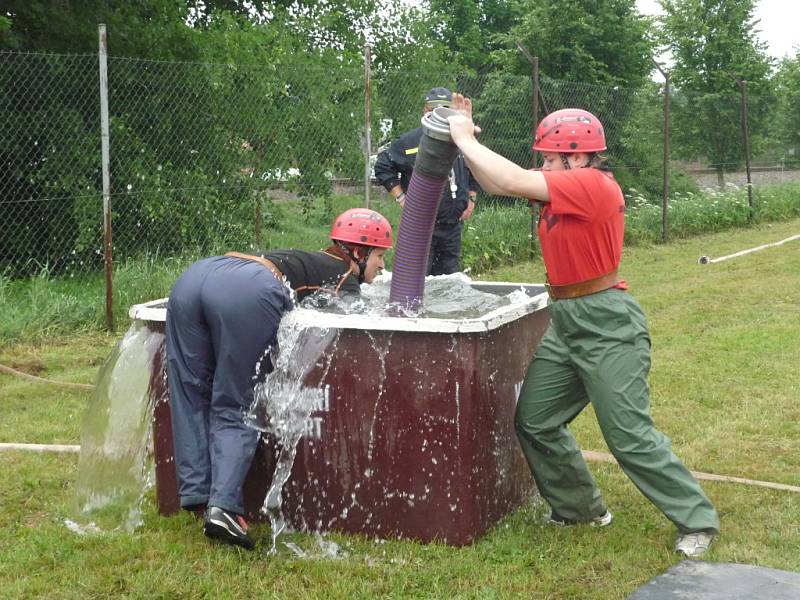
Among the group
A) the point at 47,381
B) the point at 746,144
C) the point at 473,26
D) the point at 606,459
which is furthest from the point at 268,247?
the point at 473,26

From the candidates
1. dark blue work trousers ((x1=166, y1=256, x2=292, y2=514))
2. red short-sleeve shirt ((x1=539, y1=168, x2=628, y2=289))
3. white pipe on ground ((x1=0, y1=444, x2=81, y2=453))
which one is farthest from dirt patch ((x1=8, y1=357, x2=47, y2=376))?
red short-sleeve shirt ((x1=539, y1=168, x2=628, y2=289))

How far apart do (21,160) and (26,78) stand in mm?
841

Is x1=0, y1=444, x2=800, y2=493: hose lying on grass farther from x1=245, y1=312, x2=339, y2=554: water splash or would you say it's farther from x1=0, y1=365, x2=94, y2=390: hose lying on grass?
x1=245, y1=312, x2=339, y2=554: water splash

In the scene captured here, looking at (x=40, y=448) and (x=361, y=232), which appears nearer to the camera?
(x=361, y=232)

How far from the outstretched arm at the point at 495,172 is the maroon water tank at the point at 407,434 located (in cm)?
52

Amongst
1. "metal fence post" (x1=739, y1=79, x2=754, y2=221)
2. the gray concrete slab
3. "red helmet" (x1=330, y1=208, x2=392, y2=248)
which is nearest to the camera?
the gray concrete slab

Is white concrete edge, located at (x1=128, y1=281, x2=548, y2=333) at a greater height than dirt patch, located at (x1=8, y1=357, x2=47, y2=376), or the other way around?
white concrete edge, located at (x1=128, y1=281, x2=548, y2=333)

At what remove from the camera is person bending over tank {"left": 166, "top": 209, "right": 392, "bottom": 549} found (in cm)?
426

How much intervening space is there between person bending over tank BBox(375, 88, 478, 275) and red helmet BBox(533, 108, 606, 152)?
3.60 metres

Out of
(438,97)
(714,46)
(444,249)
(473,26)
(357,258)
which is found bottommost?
(444,249)

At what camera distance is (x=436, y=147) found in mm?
4559

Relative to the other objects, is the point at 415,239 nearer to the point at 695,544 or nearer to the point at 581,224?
the point at 581,224

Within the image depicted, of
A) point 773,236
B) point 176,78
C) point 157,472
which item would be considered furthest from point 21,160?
point 773,236

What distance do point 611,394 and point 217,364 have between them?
63.0 inches
